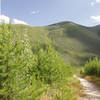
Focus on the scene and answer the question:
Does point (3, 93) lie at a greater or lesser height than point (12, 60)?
lesser

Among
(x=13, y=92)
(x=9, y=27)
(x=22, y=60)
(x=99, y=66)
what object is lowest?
(x=99, y=66)

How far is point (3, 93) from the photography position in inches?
181

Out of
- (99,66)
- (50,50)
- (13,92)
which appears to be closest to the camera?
(13,92)

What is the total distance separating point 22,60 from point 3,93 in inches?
61.4

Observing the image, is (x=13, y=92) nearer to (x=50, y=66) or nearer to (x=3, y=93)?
(x=3, y=93)

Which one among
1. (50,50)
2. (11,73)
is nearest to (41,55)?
(50,50)

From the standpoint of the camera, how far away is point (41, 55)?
10898 mm

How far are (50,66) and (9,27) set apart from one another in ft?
19.8

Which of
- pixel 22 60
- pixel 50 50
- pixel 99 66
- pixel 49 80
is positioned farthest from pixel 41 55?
pixel 99 66

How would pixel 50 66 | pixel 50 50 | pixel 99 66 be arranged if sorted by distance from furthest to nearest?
pixel 99 66, pixel 50 50, pixel 50 66

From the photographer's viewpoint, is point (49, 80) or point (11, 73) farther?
point (49, 80)

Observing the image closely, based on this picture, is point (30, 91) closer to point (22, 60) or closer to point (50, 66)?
point (22, 60)

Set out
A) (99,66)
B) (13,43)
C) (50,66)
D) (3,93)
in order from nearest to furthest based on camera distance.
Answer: (3,93)
(13,43)
(50,66)
(99,66)

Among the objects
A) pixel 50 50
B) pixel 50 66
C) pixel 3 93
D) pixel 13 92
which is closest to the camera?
pixel 3 93
